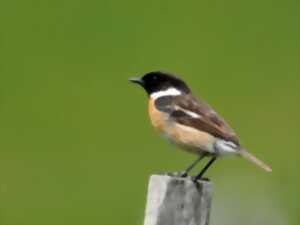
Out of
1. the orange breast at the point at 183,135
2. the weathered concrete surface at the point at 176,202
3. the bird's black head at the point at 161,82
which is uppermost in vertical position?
the bird's black head at the point at 161,82

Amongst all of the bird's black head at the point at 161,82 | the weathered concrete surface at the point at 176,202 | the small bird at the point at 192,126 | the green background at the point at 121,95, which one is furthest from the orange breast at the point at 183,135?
the weathered concrete surface at the point at 176,202

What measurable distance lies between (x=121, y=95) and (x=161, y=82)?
5.90 m

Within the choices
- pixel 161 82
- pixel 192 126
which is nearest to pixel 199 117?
pixel 192 126

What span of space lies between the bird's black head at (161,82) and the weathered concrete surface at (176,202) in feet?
7.31

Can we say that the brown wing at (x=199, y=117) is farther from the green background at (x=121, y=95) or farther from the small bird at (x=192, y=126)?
the green background at (x=121, y=95)

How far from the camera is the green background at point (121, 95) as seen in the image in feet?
36.2

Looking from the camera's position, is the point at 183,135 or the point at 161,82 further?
the point at 161,82

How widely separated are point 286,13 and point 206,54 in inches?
57.6

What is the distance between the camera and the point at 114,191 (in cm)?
1139

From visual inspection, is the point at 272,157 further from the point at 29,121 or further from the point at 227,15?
the point at 227,15

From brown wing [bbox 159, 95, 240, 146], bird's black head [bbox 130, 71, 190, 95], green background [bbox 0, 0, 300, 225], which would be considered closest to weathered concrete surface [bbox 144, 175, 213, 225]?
brown wing [bbox 159, 95, 240, 146]

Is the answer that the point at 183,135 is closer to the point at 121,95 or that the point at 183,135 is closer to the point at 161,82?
the point at 161,82

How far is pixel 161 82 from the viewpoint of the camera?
851cm

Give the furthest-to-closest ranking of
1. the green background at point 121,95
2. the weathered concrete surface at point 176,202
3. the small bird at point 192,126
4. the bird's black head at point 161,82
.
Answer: the green background at point 121,95, the bird's black head at point 161,82, the small bird at point 192,126, the weathered concrete surface at point 176,202
